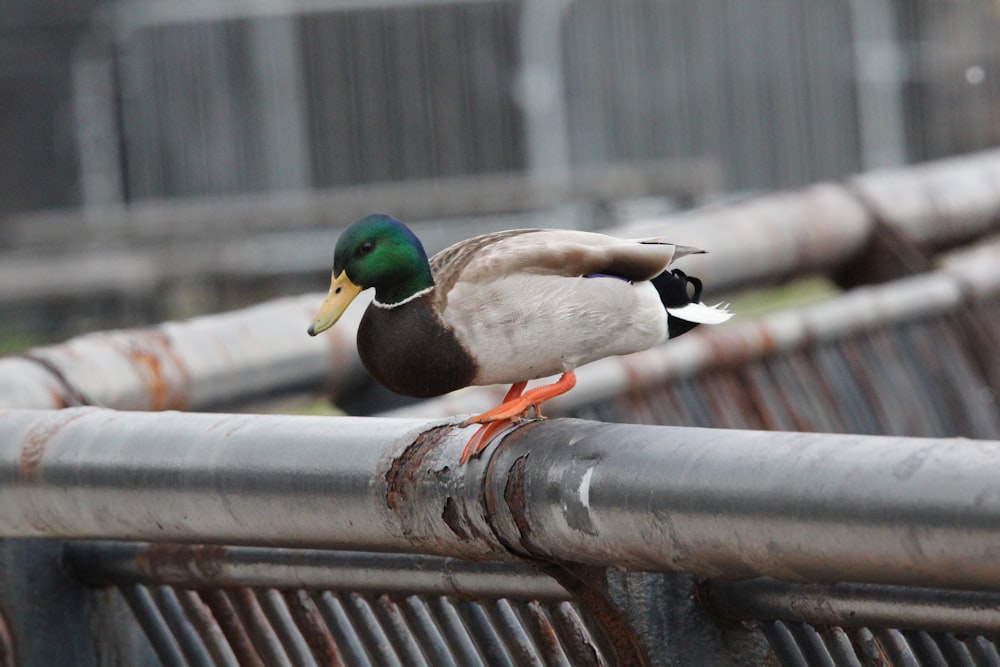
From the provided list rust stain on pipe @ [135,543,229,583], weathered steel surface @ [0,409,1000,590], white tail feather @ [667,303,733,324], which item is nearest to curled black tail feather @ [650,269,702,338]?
white tail feather @ [667,303,733,324]

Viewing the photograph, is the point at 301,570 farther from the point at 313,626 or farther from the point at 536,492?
the point at 536,492

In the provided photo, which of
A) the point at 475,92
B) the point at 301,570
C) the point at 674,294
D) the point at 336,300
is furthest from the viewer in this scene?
the point at 475,92

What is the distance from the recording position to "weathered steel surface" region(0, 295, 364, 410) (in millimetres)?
2986

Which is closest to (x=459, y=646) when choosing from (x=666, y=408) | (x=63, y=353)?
(x=63, y=353)

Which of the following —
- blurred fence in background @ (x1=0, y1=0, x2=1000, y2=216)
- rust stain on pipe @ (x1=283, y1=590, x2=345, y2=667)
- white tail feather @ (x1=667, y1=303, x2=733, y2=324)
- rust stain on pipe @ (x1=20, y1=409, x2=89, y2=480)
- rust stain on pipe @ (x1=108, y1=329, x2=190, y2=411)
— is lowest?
rust stain on pipe @ (x1=283, y1=590, x2=345, y2=667)

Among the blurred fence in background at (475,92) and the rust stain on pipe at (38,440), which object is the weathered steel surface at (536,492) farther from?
the blurred fence in background at (475,92)

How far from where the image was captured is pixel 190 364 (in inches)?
134

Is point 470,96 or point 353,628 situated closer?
point 353,628

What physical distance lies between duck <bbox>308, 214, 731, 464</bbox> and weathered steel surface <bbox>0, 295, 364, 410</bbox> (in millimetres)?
880

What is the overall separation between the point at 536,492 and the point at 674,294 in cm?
79

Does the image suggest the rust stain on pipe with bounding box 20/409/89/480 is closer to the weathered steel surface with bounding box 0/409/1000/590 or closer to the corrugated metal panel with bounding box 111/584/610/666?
the weathered steel surface with bounding box 0/409/1000/590

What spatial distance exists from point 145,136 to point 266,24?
1194mm

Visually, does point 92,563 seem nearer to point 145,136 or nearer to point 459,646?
point 459,646

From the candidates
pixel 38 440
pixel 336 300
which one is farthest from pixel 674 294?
pixel 38 440
